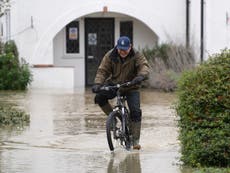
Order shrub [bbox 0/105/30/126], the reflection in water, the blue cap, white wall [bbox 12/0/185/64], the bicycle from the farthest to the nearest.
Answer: white wall [bbox 12/0/185/64], shrub [bbox 0/105/30/126], the bicycle, the blue cap, the reflection in water

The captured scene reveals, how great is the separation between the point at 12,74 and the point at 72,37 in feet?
13.1

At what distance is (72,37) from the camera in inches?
1024

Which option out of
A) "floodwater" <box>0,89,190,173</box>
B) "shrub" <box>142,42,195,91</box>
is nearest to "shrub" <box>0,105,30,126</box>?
"floodwater" <box>0,89,190,173</box>

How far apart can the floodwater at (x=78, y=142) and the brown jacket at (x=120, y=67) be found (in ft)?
3.41

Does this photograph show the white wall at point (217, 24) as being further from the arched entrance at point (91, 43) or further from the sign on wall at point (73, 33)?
the sign on wall at point (73, 33)

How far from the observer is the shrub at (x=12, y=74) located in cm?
2253

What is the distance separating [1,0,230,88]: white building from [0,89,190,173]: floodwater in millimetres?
5199

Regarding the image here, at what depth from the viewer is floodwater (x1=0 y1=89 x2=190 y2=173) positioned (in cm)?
962

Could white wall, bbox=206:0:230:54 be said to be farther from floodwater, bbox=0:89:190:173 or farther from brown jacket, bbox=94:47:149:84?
brown jacket, bbox=94:47:149:84

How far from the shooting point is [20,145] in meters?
11.8

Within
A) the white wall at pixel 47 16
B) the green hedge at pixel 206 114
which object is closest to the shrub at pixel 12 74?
the white wall at pixel 47 16

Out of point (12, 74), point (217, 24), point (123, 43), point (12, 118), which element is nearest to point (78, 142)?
point (123, 43)

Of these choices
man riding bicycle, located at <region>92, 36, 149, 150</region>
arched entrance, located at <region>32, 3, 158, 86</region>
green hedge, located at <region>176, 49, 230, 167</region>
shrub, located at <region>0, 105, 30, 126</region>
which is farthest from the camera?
arched entrance, located at <region>32, 3, 158, 86</region>

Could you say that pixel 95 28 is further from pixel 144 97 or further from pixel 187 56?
pixel 144 97
